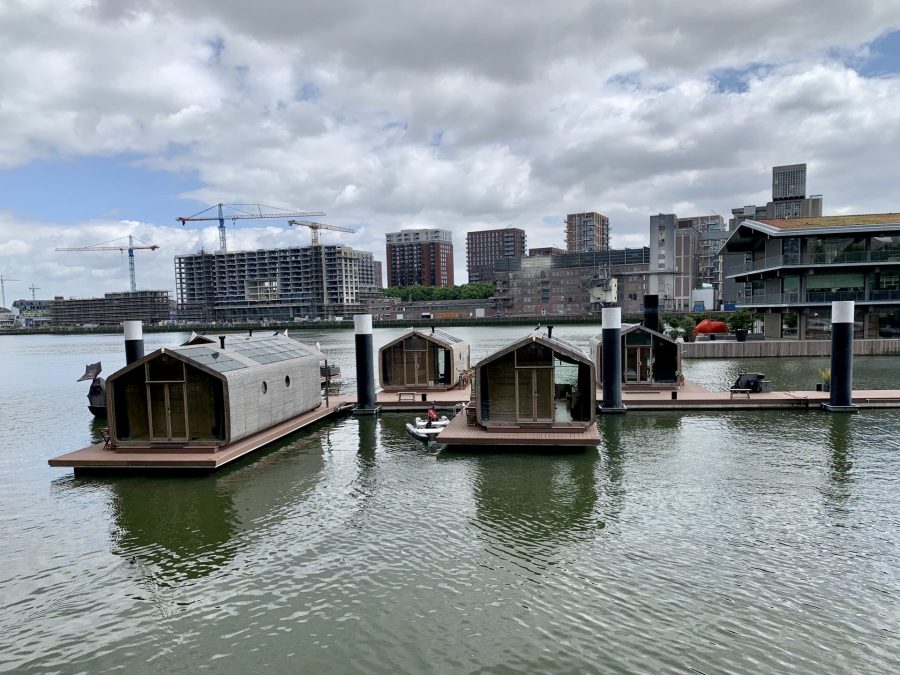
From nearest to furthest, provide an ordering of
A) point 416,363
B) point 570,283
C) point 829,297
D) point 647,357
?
point 647,357 → point 416,363 → point 829,297 → point 570,283

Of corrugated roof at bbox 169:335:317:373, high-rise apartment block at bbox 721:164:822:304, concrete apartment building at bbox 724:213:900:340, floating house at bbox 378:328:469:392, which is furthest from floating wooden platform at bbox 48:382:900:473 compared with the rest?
high-rise apartment block at bbox 721:164:822:304

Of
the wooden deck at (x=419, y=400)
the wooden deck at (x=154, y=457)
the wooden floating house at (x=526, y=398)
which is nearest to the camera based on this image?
the wooden deck at (x=154, y=457)

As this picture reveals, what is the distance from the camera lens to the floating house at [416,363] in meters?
32.8

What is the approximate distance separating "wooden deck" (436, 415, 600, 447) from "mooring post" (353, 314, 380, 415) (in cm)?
822

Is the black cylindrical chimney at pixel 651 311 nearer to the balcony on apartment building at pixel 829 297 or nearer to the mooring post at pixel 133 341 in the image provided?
the balcony on apartment building at pixel 829 297

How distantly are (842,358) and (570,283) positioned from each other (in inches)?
5775

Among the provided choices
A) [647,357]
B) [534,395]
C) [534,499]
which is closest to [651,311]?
[647,357]

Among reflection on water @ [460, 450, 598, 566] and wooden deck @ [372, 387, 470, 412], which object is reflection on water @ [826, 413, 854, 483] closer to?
reflection on water @ [460, 450, 598, 566]

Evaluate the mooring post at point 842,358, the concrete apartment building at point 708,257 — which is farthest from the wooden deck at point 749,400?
the concrete apartment building at point 708,257

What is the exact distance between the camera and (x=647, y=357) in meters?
31.2

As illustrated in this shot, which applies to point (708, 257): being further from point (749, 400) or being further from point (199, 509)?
point (199, 509)

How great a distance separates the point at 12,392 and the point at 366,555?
45.9 m

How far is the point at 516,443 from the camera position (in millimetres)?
20266

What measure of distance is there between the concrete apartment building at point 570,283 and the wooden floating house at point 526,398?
14037cm
